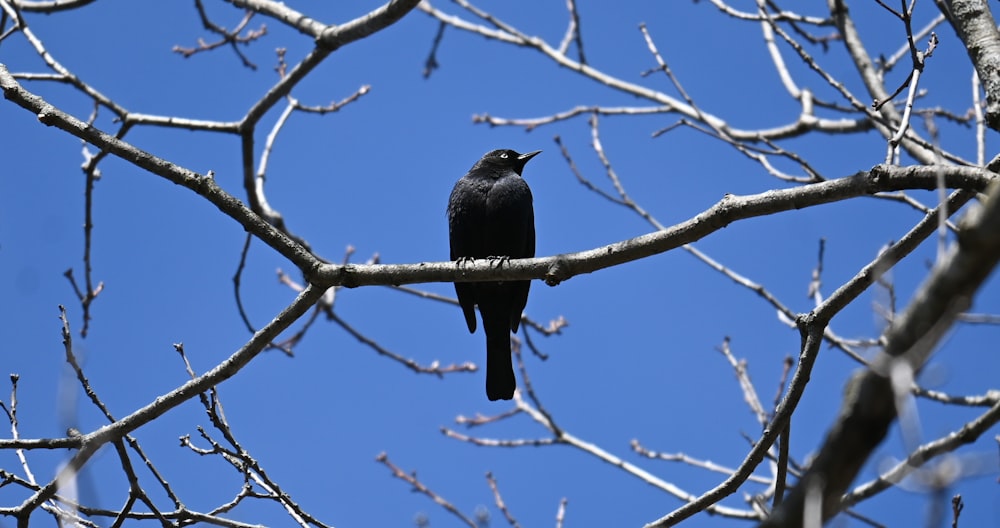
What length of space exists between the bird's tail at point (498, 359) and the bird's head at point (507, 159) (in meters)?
1.11

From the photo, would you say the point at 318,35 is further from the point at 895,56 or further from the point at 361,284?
the point at 895,56

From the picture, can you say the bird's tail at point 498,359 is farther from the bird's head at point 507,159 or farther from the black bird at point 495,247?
the bird's head at point 507,159

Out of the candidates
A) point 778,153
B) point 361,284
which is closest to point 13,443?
point 361,284

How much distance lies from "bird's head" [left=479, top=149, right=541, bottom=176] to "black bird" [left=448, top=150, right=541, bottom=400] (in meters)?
0.46

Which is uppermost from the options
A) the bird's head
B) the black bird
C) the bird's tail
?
the bird's head

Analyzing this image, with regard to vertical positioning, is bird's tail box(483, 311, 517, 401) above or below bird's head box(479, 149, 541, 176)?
below

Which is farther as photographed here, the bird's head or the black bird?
the bird's head

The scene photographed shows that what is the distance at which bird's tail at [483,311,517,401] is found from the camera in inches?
233

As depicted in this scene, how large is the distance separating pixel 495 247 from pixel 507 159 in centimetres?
102

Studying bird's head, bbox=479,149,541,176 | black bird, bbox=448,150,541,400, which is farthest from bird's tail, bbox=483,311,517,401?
bird's head, bbox=479,149,541,176

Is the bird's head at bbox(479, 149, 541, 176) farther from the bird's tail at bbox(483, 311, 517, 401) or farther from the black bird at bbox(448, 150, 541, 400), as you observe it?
the bird's tail at bbox(483, 311, 517, 401)

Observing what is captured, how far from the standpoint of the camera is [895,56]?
602 cm

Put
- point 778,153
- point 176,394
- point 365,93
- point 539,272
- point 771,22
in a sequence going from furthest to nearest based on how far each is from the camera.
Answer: point 365,93, point 771,22, point 778,153, point 539,272, point 176,394

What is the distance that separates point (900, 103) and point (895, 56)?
0.98 ft
